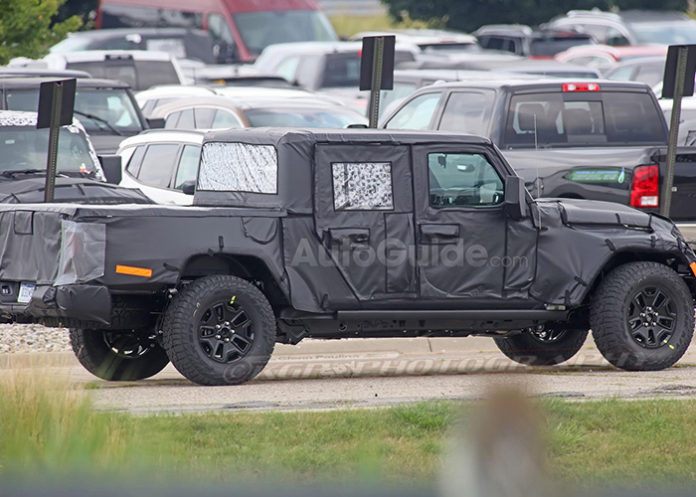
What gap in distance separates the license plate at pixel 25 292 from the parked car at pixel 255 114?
10.00m

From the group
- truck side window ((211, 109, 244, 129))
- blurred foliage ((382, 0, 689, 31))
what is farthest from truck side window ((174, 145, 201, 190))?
blurred foliage ((382, 0, 689, 31))

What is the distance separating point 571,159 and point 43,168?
16.7ft

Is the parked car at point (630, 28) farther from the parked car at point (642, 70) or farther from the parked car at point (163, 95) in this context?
the parked car at point (163, 95)

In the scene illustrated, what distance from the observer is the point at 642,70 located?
85.2ft

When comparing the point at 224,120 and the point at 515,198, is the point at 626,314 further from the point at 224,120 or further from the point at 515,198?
the point at 224,120


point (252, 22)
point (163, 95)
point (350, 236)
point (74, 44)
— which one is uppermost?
point (350, 236)

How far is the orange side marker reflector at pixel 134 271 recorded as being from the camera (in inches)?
377

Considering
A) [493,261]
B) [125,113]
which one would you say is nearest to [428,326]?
[493,261]

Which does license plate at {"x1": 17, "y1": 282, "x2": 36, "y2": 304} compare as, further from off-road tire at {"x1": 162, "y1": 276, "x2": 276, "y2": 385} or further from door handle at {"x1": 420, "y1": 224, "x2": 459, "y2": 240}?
door handle at {"x1": 420, "y1": 224, "x2": 459, "y2": 240}

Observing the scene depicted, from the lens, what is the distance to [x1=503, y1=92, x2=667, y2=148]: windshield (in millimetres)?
14844

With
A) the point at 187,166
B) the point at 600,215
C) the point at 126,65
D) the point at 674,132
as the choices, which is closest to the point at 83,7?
the point at 126,65

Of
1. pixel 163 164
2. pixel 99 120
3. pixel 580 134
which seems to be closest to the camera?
pixel 580 134

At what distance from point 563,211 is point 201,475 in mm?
4396

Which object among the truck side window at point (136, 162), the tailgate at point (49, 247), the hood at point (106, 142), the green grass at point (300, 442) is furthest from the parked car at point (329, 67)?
the green grass at point (300, 442)
